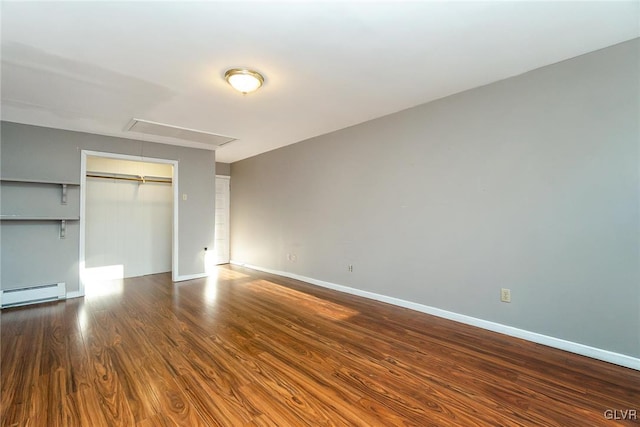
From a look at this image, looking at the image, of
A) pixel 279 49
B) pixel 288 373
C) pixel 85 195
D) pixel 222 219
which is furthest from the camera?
pixel 222 219

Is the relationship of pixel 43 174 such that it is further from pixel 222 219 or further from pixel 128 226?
pixel 222 219

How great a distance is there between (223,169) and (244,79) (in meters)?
4.52

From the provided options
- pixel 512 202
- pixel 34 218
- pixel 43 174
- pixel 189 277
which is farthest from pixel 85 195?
pixel 512 202

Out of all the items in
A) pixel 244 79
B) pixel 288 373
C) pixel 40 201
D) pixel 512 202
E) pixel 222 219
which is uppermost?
pixel 244 79

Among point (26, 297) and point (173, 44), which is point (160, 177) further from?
point (173, 44)

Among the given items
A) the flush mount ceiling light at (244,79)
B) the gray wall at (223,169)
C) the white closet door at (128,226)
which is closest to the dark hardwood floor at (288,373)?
the white closet door at (128,226)

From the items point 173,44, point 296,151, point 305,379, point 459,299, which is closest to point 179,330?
point 305,379

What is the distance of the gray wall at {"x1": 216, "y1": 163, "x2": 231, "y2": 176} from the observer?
6799mm

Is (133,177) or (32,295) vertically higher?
(133,177)

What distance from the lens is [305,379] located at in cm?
207

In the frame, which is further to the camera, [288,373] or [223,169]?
[223,169]

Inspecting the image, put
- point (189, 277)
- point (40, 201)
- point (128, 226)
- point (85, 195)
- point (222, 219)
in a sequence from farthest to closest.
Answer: point (222, 219)
point (128, 226)
point (189, 277)
point (85, 195)
point (40, 201)

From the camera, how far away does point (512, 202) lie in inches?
110

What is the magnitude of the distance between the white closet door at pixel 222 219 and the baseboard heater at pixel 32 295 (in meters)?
2.95
